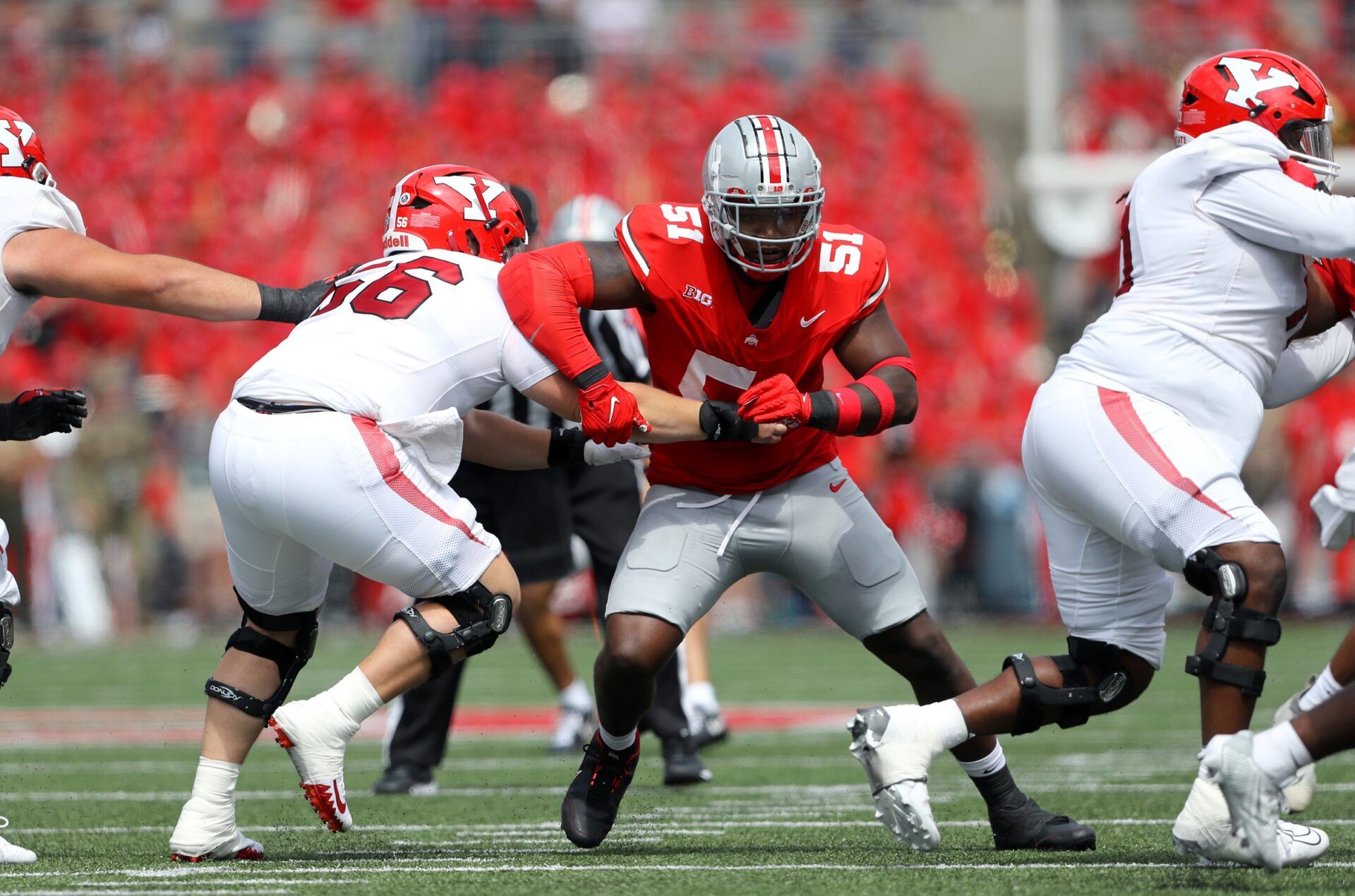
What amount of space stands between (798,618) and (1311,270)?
12.1 m

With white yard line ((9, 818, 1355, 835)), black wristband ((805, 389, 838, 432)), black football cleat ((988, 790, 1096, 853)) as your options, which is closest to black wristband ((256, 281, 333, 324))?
black wristband ((805, 389, 838, 432))

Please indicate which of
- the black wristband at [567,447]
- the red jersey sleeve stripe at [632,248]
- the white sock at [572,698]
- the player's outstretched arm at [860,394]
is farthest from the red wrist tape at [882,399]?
the white sock at [572,698]

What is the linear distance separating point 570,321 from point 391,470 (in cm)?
55

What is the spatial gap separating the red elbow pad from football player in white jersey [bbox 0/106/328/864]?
523mm

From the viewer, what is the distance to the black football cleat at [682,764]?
6.40 metres

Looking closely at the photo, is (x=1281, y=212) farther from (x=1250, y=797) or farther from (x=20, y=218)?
(x=20, y=218)

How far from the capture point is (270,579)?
4.48 m

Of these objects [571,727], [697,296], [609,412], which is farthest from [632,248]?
[571,727]

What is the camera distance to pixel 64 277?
14.3ft

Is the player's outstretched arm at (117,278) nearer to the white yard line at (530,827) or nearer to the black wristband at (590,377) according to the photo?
the black wristband at (590,377)

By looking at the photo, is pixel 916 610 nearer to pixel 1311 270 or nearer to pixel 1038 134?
pixel 1311 270

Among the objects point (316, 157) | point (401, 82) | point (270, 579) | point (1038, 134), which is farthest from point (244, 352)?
point (270, 579)

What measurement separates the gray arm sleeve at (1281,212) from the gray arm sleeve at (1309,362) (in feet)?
1.55

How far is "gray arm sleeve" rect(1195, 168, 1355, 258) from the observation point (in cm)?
418
